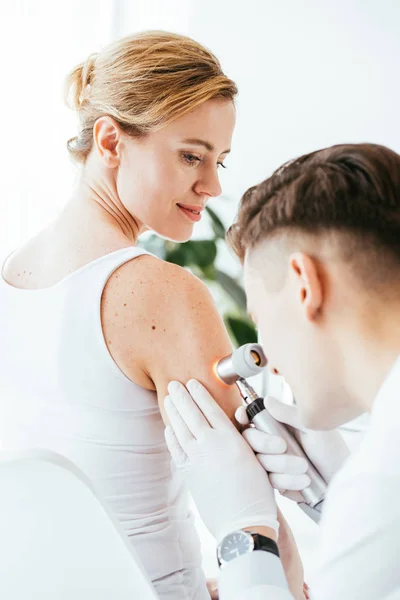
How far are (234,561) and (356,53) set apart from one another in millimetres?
2688

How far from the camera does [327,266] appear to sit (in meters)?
0.86

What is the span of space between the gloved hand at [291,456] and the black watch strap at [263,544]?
0.10 m

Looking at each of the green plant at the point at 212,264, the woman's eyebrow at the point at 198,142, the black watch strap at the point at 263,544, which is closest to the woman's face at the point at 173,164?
the woman's eyebrow at the point at 198,142

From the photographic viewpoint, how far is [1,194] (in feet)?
9.60

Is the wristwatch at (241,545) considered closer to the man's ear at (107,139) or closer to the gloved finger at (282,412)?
the gloved finger at (282,412)

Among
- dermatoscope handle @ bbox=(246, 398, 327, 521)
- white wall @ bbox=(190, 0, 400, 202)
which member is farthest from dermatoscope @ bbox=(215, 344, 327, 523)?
white wall @ bbox=(190, 0, 400, 202)

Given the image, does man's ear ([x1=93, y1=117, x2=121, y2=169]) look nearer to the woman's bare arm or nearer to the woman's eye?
the woman's eye

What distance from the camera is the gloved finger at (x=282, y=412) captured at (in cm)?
110

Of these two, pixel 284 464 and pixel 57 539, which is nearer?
pixel 57 539

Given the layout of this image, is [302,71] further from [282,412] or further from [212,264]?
[282,412]

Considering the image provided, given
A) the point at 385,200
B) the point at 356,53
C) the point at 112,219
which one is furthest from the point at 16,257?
the point at 356,53

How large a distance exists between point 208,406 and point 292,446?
145 mm

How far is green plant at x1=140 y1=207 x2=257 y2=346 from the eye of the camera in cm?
290

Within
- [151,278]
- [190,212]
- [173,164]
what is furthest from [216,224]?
[151,278]
